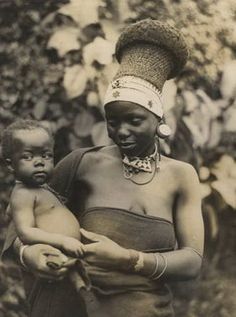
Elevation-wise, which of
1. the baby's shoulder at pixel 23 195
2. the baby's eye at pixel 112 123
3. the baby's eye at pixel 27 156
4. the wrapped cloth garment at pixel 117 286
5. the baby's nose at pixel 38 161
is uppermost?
the baby's eye at pixel 112 123

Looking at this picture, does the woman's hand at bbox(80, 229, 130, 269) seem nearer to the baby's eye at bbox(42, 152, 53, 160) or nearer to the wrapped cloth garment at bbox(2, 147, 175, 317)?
the wrapped cloth garment at bbox(2, 147, 175, 317)

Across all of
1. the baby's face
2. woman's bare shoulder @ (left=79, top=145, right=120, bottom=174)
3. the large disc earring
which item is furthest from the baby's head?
the large disc earring

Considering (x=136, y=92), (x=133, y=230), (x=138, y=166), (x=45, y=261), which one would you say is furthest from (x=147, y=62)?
(x=45, y=261)

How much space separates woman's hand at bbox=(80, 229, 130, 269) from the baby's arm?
27mm

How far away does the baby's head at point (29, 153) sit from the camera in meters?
1.84

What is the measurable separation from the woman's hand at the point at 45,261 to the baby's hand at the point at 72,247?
14 mm

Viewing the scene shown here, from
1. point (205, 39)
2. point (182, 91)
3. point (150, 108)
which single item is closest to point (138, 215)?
point (150, 108)

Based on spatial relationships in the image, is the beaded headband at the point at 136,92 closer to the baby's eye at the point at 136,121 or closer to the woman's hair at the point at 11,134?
the baby's eye at the point at 136,121

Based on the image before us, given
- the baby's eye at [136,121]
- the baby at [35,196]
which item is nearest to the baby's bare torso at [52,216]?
the baby at [35,196]

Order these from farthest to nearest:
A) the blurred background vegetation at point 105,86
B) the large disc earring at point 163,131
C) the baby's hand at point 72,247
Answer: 1. the blurred background vegetation at point 105,86
2. the large disc earring at point 163,131
3. the baby's hand at point 72,247

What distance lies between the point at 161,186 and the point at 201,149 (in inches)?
9.1

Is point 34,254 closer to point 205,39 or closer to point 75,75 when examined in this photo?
point 75,75

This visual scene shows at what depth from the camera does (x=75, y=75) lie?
6.97 feet

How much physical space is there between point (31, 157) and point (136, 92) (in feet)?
0.81
